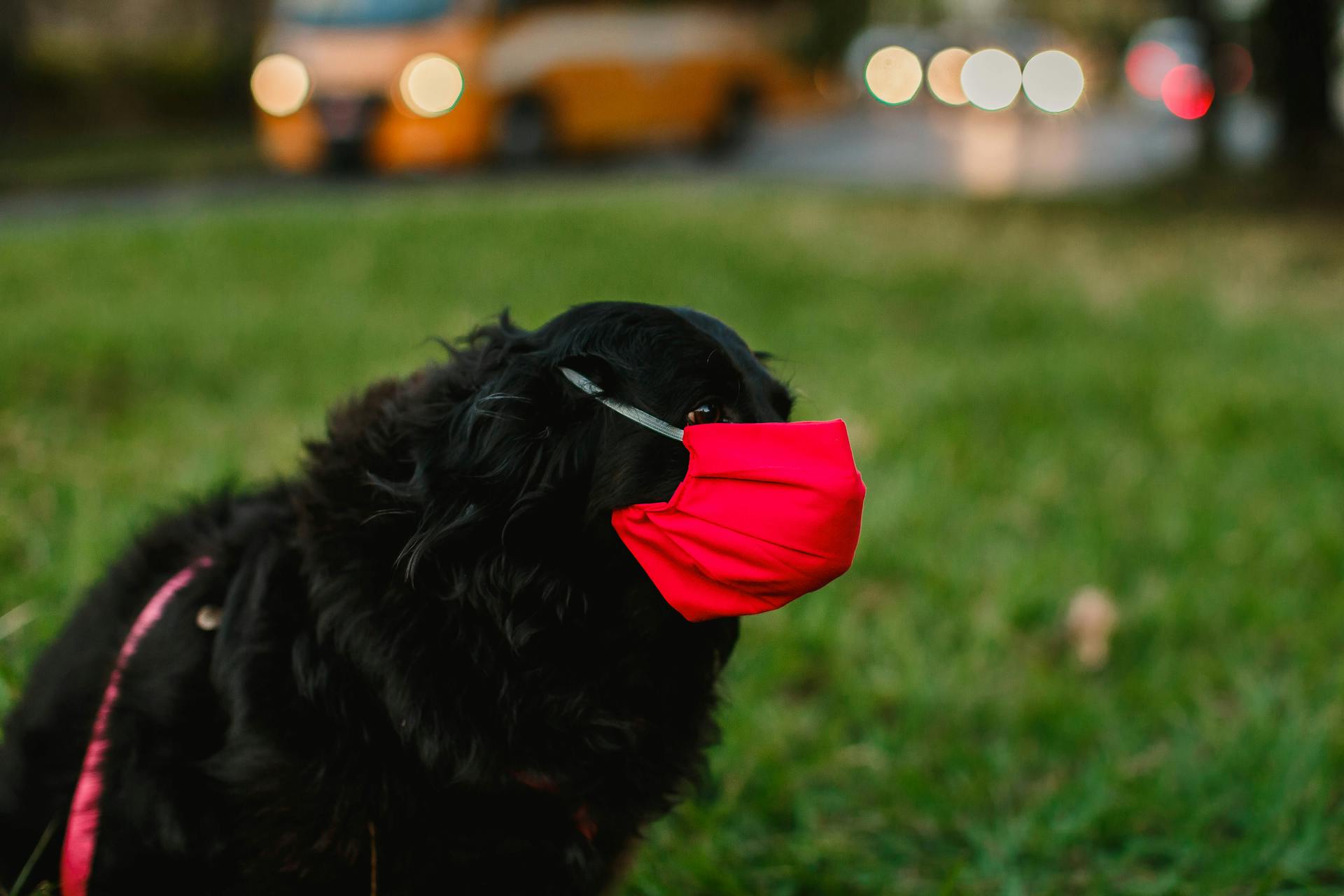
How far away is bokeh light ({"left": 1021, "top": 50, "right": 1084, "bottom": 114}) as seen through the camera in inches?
1014

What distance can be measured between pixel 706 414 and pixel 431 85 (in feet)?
35.6

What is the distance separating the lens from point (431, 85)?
1143cm

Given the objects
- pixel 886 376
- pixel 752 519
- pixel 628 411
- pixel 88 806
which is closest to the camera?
pixel 752 519

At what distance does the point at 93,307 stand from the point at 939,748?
428 cm

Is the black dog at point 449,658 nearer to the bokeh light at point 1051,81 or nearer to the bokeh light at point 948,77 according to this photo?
the bokeh light at point 1051,81

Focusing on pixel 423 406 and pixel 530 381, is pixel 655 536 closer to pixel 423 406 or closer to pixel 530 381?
pixel 530 381

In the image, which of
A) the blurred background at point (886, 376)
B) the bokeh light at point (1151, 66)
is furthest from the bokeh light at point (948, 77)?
the blurred background at point (886, 376)

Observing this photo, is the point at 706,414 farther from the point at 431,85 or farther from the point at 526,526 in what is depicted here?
the point at 431,85

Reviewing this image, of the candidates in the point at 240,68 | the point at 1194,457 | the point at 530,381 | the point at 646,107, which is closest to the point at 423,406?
the point at 530,381

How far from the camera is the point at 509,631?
145 centimetres

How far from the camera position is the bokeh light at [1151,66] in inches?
915

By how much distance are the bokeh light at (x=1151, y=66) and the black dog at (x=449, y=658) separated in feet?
79.5

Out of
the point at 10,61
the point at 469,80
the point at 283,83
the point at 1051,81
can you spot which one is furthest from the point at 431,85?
the point at 1051,81

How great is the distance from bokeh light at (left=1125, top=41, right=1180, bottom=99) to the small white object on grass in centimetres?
2244
